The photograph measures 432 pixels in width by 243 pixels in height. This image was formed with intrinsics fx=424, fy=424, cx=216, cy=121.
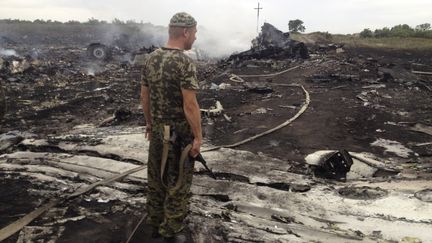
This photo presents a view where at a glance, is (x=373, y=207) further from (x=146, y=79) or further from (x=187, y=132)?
(x=146, y=79)

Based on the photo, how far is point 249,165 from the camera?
6125mm

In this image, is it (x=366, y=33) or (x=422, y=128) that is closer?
(x=422, y=128)

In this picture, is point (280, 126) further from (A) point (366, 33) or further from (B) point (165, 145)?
(A) point (366, 33)

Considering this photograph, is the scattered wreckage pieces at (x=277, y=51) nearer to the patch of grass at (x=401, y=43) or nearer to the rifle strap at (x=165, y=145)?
the patch of grass at (x=401, y=43)

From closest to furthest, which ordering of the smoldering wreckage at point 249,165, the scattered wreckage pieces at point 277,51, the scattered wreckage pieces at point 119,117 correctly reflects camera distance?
the smoldering wreckage at point 249,165 < the scattered wreckage pieces at point 119,117 < the scattered wreckage pieces at point 277,51

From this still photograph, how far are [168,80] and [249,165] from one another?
2.82 m

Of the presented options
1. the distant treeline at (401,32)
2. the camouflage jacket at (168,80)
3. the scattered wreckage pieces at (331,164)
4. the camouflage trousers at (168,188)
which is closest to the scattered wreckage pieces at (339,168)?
the scattered wreckage pieces at (331,164)

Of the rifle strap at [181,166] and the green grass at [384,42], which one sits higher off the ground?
the green grass at [384,42]

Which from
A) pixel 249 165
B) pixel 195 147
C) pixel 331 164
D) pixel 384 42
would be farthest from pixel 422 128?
pixel 384 42

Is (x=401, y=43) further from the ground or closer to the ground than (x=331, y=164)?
further from the ground

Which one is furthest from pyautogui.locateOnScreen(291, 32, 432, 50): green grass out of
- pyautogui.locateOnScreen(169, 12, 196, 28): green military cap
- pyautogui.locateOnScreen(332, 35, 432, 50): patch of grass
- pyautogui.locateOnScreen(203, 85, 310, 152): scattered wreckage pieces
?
pyautogui.locateOnScreen(169, 12, 196, 28): green military cap

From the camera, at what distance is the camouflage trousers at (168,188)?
147 inches

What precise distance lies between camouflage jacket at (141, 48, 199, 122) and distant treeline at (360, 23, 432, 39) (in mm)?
32689

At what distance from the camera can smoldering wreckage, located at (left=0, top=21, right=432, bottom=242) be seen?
4180mm
